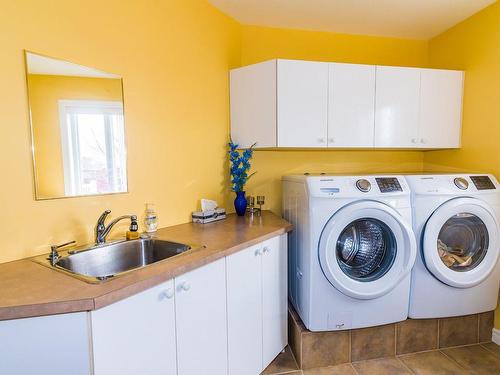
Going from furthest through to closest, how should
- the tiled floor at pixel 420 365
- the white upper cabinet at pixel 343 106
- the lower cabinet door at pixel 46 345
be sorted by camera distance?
the white upper cabinet at pixel 343 106 → the tiled floor at pixel 420 365 → the lower cabinet door at pixel 46 345

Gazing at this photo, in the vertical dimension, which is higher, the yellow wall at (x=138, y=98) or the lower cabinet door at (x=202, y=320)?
the yellow wall at (x=138, y=98)

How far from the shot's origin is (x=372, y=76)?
80.6 inches

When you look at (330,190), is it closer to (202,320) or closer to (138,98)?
(202,320)

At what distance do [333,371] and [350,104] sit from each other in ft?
5.79

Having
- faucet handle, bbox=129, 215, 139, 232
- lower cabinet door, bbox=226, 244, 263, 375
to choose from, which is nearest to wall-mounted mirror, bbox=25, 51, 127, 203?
faucet handle, bbox=129, 215, 139, 232

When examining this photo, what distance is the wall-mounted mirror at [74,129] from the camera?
4.00 ft

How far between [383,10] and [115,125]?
2056 millimetres

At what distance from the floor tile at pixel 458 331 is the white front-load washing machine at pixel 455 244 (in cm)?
10

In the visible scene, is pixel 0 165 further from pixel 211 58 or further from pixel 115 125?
pixel 211 58

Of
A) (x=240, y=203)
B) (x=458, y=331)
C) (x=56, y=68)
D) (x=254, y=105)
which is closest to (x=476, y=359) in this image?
(x=458, y=331)

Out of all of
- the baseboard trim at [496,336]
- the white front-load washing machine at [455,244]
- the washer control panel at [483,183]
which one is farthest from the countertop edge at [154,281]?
the baseboard trim at [496,336]

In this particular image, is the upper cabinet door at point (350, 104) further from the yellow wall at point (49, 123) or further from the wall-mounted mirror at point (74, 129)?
the yellow wall at point (49, 123)

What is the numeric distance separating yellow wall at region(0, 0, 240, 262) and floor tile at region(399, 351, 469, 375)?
1.69 metres

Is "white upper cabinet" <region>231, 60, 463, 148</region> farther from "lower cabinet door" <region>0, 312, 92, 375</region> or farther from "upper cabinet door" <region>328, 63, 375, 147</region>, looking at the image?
"lower cabinet door" <region>0, 312, 92, 375</region>
